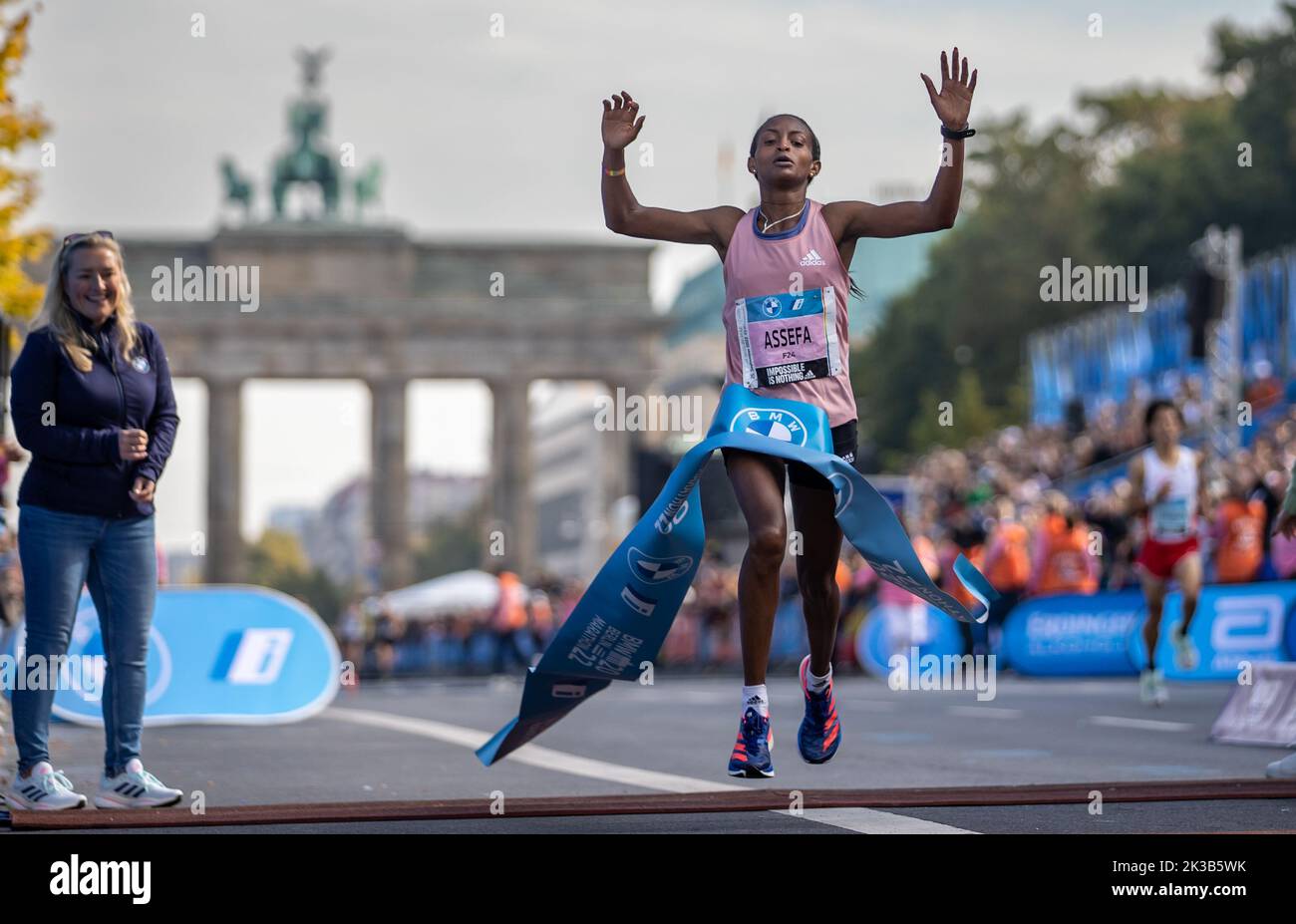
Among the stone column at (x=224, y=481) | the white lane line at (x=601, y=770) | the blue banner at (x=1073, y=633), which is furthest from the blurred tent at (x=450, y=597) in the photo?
the white lane line at (x=601, y=770)

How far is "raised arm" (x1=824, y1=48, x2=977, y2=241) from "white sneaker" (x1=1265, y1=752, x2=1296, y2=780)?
2719mm

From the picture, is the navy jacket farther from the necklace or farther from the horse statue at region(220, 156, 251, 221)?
the horse statue at region(220, 156, 251, 221)

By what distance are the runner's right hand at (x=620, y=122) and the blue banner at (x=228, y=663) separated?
28.7 feet

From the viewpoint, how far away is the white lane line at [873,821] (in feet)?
20.8

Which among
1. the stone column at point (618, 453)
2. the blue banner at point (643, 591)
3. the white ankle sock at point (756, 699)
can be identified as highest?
the stone column at point (618, 453)

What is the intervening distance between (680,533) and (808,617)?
900 mm

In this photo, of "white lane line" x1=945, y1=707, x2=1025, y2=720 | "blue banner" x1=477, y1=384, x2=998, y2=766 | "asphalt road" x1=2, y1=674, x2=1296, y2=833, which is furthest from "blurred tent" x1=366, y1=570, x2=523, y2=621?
"blue banner" x1=477, y1=384, x2=998, y2=766

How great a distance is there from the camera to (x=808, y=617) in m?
7.64

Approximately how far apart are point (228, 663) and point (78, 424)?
8.46 m

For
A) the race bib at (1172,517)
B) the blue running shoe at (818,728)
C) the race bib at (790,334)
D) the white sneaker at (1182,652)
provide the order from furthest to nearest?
the white sneaker at (1182,652) < the race bib at (1172,517) < the blue running shoe at (818,728) < the race bib at (790,334)

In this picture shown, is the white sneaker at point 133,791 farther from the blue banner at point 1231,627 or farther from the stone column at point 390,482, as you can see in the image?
the stone column at point 390,482

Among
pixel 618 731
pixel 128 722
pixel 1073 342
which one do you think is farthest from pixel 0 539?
pixel 1073 342

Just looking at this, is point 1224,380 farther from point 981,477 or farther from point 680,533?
point 680,533
